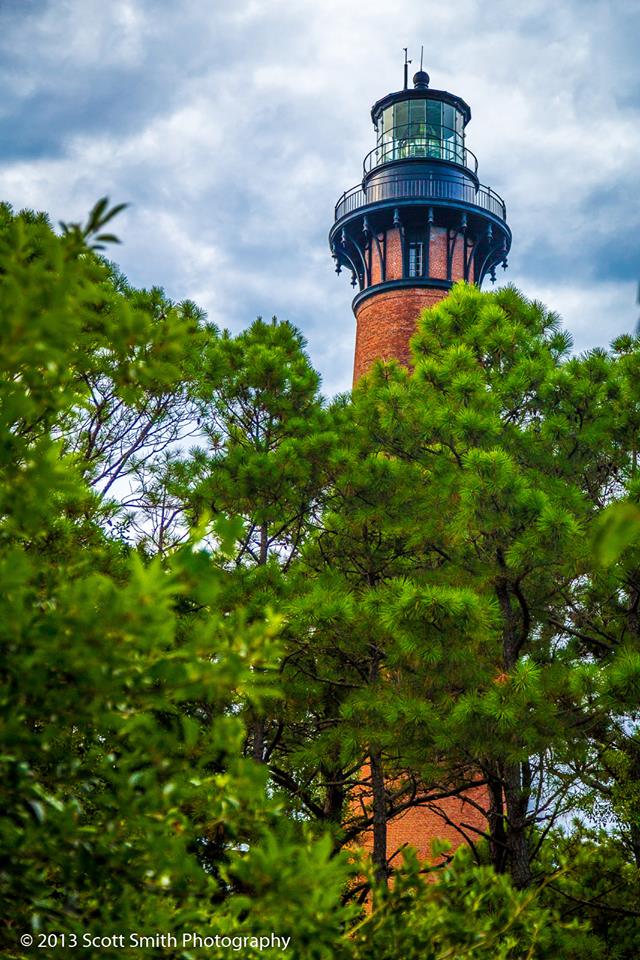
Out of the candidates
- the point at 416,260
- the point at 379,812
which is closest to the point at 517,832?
the point at 379,812

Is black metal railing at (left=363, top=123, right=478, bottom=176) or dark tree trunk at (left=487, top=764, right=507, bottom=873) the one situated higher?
black metal railing at (left=363, top=123, right=478, bottom=176)

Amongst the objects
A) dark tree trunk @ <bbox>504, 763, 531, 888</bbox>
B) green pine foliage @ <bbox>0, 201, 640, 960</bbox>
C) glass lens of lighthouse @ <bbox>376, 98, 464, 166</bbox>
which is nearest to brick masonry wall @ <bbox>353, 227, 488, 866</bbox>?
glass lens of lighthouse @ <bbox>376, 98, 464, 166</bbox>

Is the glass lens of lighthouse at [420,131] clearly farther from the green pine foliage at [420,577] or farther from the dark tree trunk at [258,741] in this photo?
the dark tree trunk at [258,741]

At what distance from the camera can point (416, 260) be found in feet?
81.0

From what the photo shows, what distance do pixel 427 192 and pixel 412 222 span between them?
0.83 metres

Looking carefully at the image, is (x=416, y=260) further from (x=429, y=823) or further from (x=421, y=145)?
(x=429, y=823)

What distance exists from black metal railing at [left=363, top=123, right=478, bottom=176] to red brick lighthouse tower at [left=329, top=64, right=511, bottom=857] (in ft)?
0.09

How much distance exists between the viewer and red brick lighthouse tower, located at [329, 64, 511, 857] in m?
23.4

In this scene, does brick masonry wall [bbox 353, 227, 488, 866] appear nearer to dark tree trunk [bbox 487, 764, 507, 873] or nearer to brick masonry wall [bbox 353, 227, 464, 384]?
brick masonry wall [bbox 353, 227, 464, 384]

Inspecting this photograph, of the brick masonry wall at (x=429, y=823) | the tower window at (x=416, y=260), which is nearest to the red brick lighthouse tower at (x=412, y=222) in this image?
the tower window at (x=416, y=260)

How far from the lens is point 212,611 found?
9.54 meters

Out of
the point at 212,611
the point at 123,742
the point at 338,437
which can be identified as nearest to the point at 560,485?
the point at 338,437

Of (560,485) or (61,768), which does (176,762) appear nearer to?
(61,768)

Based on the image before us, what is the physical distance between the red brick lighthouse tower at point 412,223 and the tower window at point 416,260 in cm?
3
